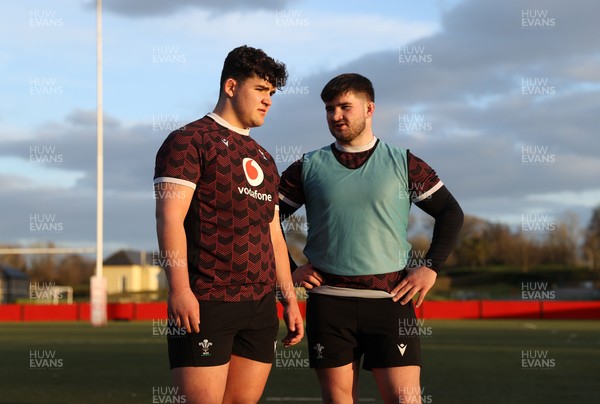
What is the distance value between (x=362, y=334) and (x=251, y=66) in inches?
63.0

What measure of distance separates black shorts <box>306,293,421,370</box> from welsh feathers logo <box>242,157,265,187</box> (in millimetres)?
963

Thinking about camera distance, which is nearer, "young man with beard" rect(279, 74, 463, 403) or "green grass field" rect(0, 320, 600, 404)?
"young man with beard" rect(279, 74, 463, 403)

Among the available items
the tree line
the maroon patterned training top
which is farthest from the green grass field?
the tree line

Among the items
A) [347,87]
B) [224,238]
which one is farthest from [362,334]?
[347,87]

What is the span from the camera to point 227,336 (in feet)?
13.0

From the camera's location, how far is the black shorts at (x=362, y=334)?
4676 millimetres

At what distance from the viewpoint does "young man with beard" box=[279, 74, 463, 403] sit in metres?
4.71

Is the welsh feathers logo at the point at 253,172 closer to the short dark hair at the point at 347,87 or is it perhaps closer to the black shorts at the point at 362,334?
the short dark hair at the point at 347,87

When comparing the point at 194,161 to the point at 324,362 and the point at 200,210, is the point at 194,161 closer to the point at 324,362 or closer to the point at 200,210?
the point at 200,210

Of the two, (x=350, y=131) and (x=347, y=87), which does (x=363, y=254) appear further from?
(x=347, y=87)

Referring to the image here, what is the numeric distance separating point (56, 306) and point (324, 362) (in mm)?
38146

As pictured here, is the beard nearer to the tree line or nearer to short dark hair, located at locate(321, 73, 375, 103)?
short dark hair, located at locate(321, 73, 375, 103)

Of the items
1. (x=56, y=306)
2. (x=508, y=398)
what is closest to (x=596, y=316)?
(x=56, y=306)

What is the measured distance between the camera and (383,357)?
467 centimetres
